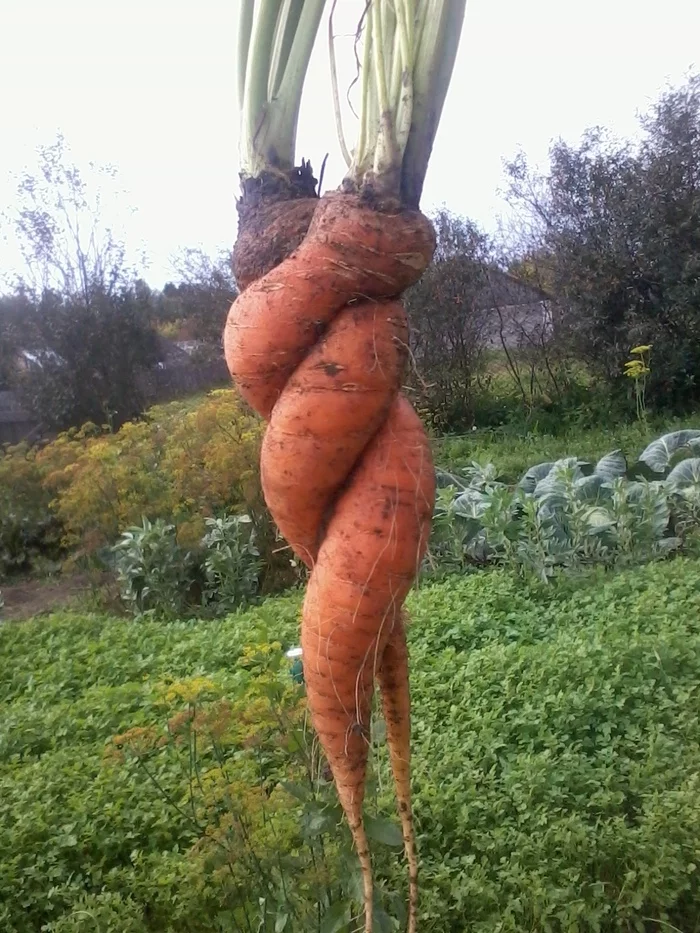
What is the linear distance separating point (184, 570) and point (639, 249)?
5.94 m

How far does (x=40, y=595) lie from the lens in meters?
5.73

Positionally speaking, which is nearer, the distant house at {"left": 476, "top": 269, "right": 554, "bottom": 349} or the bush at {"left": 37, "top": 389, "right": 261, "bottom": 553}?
the bush at {"left": 37, "top": 389, "right": 261, "bottom": 553}

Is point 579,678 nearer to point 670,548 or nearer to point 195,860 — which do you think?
point 195,860

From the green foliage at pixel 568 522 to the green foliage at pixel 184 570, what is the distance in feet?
3.85

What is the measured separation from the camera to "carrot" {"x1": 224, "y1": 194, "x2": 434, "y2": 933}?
1235 mm

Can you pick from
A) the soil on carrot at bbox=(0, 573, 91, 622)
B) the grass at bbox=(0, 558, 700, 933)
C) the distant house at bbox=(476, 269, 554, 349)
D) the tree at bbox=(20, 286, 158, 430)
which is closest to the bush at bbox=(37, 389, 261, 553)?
the soil on carrot at bbox=(0, 573, 91, 622)

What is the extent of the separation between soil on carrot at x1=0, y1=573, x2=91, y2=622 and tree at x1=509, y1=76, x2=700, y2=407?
570cm

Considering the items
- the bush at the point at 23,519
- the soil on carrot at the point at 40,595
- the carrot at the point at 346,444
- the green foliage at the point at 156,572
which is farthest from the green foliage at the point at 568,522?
the bush at the point at 23,519

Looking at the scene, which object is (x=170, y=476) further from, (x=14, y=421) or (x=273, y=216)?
(x=14, y=421)

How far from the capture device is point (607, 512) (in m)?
4.29

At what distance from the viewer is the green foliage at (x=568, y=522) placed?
4.05 meters

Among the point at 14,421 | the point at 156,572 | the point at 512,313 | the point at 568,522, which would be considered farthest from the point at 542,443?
the point at 14,421

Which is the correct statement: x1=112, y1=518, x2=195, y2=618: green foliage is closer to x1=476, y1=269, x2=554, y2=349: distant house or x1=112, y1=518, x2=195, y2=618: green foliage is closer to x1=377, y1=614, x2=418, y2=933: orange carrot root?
x1=377, y1=614, x2=418, y2=933: orange carrot root

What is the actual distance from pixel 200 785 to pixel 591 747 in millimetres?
1169
